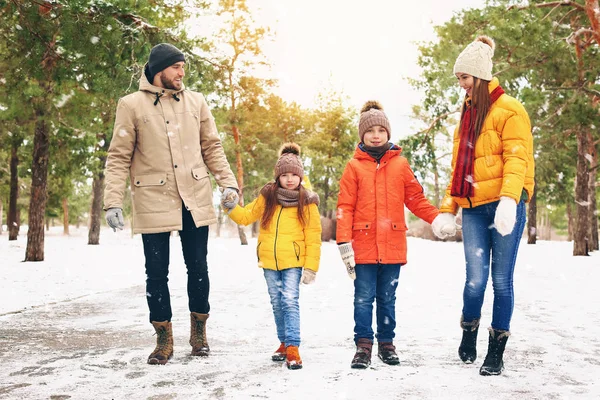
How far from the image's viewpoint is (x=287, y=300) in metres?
4.19

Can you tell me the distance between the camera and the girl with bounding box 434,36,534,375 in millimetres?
3802

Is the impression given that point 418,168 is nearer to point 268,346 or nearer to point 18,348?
point 268,346

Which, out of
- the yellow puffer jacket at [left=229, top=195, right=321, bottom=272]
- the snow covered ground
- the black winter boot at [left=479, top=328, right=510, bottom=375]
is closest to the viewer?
the snow covered ground

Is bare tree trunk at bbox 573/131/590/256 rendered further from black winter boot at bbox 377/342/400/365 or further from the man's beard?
the man's beard

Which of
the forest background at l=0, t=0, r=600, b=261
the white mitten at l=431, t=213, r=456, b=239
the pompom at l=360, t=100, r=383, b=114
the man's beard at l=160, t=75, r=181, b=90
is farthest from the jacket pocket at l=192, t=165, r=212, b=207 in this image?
the forest background at l=0, t=0, r=600, b=261

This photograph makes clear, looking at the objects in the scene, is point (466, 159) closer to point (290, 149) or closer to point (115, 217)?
point (290, 149)

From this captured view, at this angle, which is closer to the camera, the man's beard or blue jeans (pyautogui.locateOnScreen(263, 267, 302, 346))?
blue jeans (pyautogui.locateOnScreen(263, 267, 302, 346))

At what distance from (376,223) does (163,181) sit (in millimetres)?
1574

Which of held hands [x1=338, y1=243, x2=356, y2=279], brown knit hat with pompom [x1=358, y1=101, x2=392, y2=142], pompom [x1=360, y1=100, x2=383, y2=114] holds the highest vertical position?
pompom [x1=360, y1=100, x2=383, y2=114]

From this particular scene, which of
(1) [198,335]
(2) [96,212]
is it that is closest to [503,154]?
(1) [198,335]

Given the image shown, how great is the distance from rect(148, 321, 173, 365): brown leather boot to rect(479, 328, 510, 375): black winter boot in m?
2.18

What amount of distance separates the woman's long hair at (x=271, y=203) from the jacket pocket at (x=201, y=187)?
0.42 metres

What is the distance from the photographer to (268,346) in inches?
187

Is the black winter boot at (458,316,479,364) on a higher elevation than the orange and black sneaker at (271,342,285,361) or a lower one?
higher
